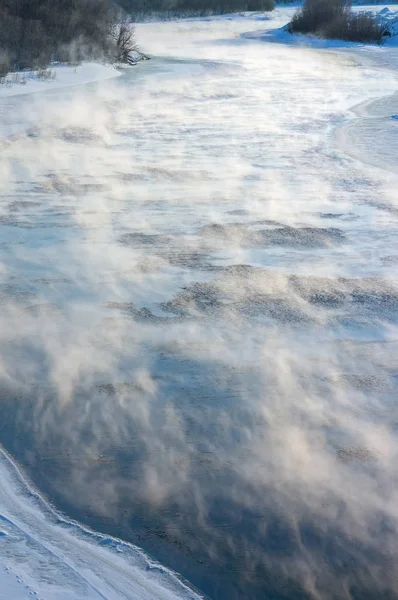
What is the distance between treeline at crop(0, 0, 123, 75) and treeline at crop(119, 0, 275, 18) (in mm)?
18813

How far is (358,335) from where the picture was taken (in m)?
4.76

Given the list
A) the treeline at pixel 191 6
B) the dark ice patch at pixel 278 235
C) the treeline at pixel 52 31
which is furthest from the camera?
the treeline at pixel 191 6

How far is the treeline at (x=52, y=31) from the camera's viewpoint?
53.5ft

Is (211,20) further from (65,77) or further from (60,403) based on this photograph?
(60,403)

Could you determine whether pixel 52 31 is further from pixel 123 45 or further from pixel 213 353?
pixel 213 353

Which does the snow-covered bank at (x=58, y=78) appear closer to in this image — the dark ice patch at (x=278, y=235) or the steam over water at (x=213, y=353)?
the steam over water at (x=213, y=353)

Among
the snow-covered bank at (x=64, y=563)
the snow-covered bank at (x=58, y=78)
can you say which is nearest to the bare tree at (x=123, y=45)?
the snow-covered bank at (x=58, y=78)

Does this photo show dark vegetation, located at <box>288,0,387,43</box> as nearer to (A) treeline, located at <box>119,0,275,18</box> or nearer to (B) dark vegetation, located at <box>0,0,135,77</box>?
(B) dark vegetation, located at <box>0,0,135,77</box>

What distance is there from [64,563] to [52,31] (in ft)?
57.5

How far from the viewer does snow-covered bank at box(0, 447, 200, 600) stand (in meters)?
2.63

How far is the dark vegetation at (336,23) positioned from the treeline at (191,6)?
10.4 metres

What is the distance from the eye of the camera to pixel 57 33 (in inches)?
729

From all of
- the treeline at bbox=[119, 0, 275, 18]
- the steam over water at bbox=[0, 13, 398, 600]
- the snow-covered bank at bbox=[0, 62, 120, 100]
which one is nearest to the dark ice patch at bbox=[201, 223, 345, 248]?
the steam over water at bbox=[0, 13, 398, 600]

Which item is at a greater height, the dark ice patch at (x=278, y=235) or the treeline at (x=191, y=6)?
the treeline at (x=191, y=6)
